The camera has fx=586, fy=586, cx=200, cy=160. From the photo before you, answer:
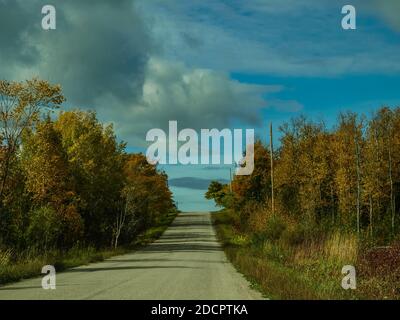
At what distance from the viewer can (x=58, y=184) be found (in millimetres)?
39531

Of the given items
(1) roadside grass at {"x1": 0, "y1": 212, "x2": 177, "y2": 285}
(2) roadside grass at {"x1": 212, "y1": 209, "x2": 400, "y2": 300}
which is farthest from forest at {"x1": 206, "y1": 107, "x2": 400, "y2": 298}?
(1) roadside grass at {"x1": 0, "y1": 212, "x2": 177, "y2": 285}

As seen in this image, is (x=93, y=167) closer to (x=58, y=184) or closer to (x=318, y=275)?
(x=58, y=184)

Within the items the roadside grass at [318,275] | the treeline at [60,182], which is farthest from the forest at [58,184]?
the roadside grass at [318,275]

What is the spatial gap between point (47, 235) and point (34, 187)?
3170 mm

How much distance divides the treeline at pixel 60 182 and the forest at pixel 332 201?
1178 cm

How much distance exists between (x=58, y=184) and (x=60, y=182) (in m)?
0.70

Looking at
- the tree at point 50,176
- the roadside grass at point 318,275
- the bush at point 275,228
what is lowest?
the roadside grass at point 318,275

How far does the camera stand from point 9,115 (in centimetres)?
2795

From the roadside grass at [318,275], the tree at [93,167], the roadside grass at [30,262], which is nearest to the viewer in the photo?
the roadside grass at [318,275]

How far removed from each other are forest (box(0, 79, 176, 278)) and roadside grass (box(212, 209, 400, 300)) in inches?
408

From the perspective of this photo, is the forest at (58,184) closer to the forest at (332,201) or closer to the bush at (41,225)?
the bush at (41,225)

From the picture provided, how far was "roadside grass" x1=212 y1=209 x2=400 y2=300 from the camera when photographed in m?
15.8

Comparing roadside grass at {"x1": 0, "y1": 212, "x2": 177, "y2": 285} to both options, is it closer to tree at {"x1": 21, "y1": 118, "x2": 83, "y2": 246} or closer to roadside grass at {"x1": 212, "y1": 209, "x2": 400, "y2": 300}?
tree at {"x1": 21, "y1": 118, "x2": 83, "y2": 246}

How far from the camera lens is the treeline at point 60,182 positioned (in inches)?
1133
